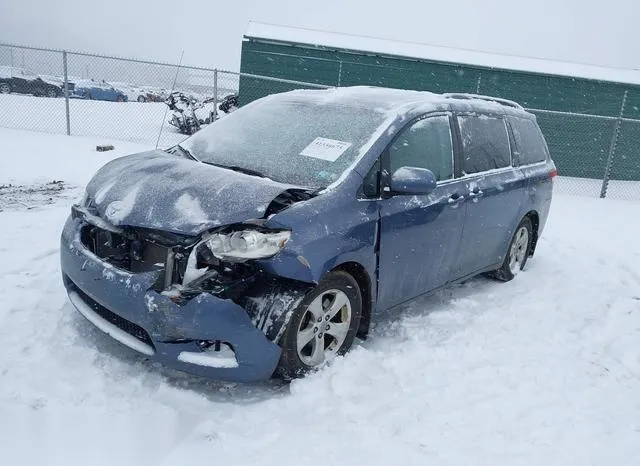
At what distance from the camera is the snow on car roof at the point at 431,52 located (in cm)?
1391

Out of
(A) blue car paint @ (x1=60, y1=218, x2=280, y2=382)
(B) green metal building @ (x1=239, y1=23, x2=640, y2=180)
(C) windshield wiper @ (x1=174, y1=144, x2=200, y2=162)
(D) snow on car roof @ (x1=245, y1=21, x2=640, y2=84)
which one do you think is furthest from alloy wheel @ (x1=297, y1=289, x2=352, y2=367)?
(D) snow on car roof @ (x1=245, y1=21, x2=640, y2=84)

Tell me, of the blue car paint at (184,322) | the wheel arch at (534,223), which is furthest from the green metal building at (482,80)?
the blue car paint at (184,322)

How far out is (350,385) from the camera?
3.07 m

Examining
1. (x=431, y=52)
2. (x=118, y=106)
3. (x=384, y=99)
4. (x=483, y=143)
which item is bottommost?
(x=118, y=106)

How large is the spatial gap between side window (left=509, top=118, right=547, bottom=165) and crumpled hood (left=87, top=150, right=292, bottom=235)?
297 centimetres

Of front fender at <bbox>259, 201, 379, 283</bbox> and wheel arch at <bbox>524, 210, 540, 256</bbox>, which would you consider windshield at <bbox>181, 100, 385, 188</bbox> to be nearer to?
front fender at <bbox>259, 201, 379, 283</bbox>

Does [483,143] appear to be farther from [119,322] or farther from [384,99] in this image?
[119,322]

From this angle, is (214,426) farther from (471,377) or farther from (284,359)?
(471,377)

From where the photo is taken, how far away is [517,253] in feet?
17.6

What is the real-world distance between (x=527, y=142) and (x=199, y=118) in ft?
34.3

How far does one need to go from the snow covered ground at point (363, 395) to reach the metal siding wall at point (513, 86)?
1045cm

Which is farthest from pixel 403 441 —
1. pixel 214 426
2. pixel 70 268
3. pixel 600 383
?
pixel 70 268

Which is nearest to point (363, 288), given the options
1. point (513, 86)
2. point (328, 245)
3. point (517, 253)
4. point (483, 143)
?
point (328, 245)

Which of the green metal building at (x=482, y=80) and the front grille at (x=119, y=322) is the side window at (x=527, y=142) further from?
the green metal building at (x=482, y=80)
